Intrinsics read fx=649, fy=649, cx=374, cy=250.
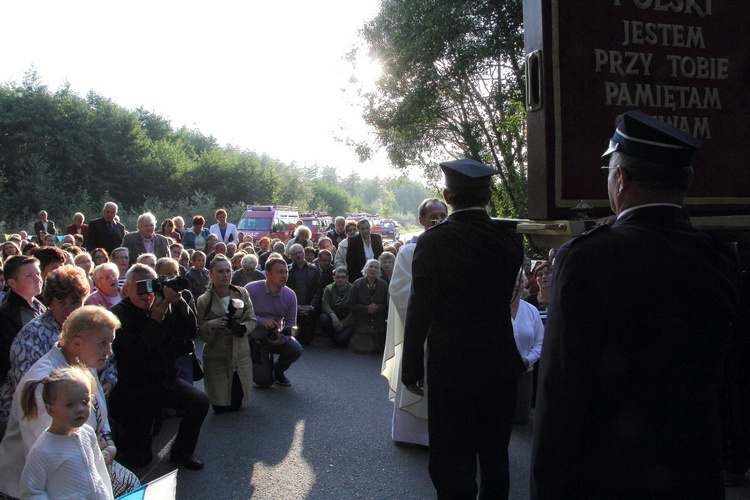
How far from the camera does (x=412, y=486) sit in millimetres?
4875

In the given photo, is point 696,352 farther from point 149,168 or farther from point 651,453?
point 149,168

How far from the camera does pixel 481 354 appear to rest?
328 cm

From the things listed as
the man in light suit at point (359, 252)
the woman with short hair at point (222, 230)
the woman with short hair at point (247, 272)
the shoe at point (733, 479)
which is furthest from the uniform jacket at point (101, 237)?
the shoe at point (733, 479)

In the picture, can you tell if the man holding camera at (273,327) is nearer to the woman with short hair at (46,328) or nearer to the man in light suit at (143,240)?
the man in light suit at (143,240)

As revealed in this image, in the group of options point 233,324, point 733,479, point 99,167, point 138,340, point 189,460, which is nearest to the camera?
point 733,479

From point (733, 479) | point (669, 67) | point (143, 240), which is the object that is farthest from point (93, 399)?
point (143, 240)

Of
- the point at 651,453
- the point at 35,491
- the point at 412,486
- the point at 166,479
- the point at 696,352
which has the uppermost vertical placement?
the point at 696,352

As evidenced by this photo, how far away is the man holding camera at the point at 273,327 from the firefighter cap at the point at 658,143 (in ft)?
20.1

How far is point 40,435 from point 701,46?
4.35 meters

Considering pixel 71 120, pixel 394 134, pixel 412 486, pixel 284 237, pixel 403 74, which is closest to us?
pixel 412 486

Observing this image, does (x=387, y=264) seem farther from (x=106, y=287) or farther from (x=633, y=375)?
(x=633, y=375)

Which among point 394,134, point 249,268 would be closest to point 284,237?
point 394,134

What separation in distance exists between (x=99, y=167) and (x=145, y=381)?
43843 mm

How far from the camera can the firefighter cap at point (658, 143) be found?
1909 millimetres
